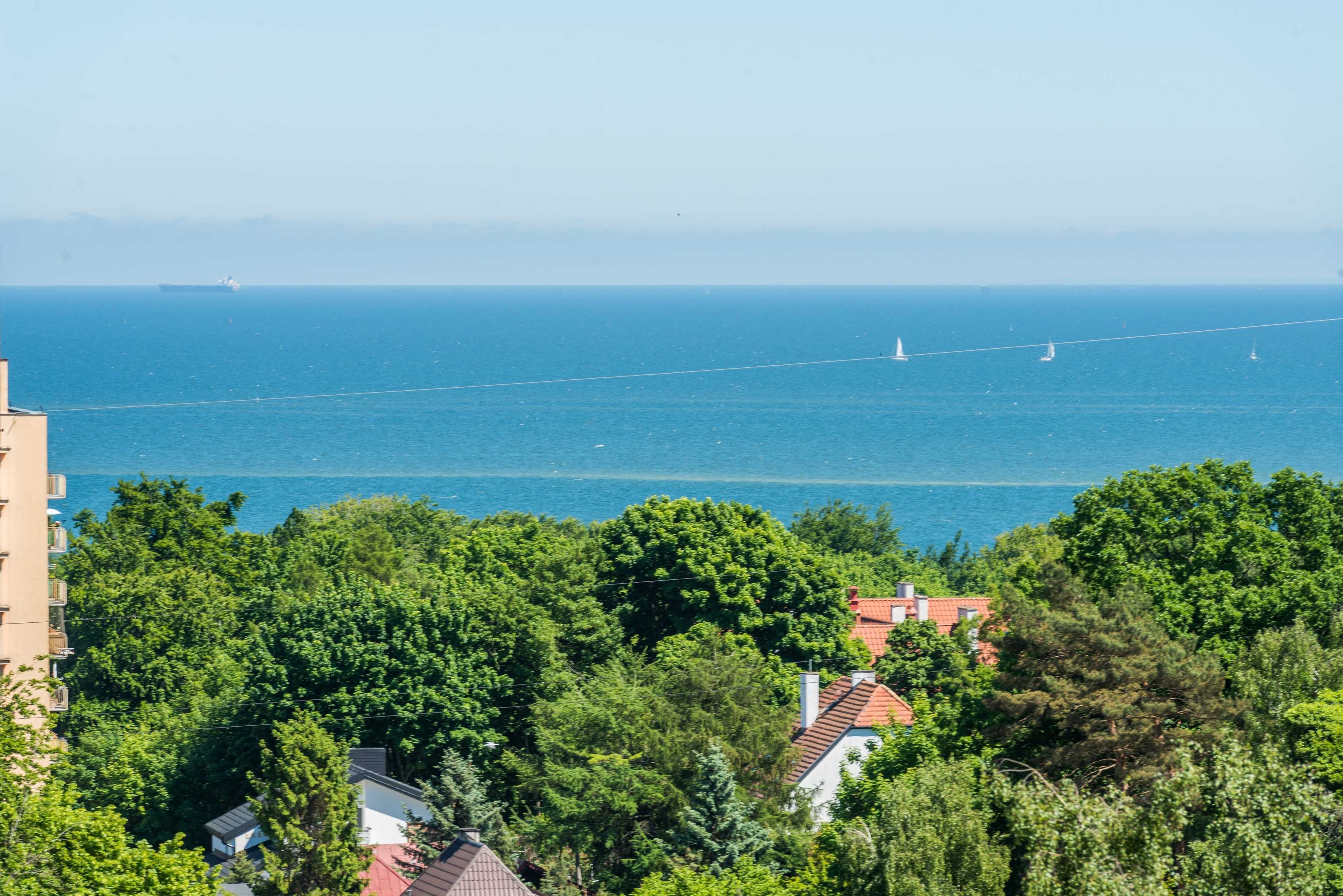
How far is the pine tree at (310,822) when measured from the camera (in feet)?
93.7

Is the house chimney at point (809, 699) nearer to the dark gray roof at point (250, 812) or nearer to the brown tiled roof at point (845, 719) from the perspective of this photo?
the brown tiled roof at point (845, 719)

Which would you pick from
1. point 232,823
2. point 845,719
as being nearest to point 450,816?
point 232,823

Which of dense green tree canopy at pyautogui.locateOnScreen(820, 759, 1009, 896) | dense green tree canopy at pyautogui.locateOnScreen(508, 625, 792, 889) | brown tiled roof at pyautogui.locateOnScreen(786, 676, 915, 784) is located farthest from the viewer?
brown tiled roof at pyautogui.locateOnScreen(786, 676, 915, 784)

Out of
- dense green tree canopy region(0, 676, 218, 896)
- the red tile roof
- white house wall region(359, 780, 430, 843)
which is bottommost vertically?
the red tile roof

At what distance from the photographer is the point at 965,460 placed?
138 metres

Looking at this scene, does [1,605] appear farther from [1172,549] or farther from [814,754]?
[1172,549]

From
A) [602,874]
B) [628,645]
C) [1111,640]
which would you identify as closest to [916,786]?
[1111,640]

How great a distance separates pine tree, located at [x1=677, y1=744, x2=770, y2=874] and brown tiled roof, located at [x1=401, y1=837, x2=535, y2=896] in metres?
3.62

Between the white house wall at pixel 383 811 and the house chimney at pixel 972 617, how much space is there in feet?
53.1

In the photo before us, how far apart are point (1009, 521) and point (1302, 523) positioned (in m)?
79.3

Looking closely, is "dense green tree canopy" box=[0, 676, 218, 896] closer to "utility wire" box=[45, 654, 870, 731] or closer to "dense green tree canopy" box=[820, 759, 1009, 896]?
"dense green tree canopy" box=[820, 759, 1009, 896]

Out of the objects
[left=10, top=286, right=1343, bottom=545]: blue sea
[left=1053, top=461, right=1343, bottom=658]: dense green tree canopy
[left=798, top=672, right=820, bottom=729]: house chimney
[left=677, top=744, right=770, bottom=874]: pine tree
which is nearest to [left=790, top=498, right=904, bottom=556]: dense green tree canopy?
[left=10, top=286, right=1343, bottom=545]: blue sea

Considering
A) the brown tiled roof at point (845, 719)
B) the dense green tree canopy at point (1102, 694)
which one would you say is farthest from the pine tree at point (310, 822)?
the dense green tree canopy at point (1102, 694)

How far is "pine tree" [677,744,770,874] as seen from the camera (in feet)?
97.5
